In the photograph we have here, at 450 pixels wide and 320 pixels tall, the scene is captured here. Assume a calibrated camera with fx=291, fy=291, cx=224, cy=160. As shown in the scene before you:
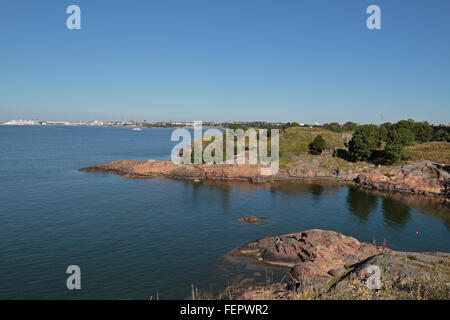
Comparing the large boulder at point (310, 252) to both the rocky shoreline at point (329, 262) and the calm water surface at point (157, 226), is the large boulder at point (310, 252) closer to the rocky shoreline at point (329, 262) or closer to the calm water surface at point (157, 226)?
the rocky shoreline at point (329, 262)

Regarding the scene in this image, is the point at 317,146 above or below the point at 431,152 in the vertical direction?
above

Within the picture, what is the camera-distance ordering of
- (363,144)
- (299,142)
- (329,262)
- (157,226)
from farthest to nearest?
(299,142)
(363,144)
(157,226)
(329,262)

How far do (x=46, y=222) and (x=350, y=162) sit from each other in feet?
317

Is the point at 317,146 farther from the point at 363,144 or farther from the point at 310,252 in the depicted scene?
the point at 310,252

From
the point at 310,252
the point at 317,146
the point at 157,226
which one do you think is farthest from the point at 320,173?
the point at 157,226

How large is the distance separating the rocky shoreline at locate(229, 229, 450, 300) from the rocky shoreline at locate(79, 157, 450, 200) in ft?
168

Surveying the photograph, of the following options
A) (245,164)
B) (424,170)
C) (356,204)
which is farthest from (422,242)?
(245,164)

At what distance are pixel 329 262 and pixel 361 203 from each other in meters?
39.5

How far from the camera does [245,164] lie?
323ft

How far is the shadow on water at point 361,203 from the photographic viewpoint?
63000 mm

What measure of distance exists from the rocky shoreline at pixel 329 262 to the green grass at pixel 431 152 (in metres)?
73.4

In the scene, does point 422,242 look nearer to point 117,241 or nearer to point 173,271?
point 173,271

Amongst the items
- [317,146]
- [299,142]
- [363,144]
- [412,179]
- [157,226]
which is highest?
[299,142]

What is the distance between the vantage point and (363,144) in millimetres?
104875
